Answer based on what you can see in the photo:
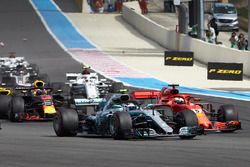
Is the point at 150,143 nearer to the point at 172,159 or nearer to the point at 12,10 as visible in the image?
the point at 172,159

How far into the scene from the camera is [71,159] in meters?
12.1

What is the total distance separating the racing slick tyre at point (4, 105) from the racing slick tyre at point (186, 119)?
24.1 ft

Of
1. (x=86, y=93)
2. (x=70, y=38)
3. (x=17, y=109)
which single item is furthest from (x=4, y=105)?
(x=70, y=38)

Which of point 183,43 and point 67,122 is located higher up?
point 183,43

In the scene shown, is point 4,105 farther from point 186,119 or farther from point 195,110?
point 186,119

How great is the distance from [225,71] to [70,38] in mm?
21615

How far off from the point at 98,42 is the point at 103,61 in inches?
350

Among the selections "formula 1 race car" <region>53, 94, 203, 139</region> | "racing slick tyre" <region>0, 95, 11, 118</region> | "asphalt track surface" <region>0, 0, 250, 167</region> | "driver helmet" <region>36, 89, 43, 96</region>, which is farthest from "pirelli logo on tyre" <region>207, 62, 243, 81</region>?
"formula 1 race car" <region>53, 94, 203, 139</region>

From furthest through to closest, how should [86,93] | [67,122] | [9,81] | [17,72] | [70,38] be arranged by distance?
[70,38] < [17,72] < [9,81] < [86,93] < [67,122]

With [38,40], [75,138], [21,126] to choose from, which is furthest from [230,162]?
Result: [38,40]

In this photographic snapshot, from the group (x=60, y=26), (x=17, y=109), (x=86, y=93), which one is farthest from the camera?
(x=60, y=26)

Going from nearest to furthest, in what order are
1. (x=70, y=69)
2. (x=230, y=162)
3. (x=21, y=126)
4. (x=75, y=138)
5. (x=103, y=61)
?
(x=230, y=162)
(x=75, y=138)
(x=21, y=126)
(x=70, y=69)
(x=103, y=61)

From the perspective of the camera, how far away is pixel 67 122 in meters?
17.5

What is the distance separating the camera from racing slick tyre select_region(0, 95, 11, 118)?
76.4ft
